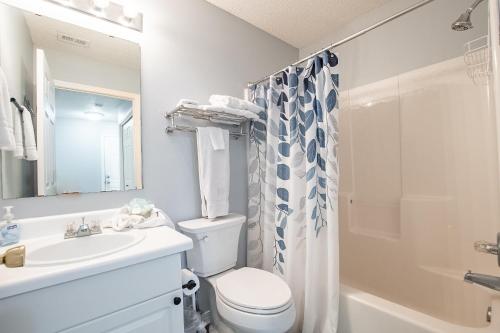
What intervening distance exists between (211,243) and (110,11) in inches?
57.1

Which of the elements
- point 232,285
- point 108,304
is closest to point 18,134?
point 108,304

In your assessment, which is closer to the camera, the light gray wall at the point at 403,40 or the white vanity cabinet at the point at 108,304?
the white vanity cabinet at the point at 108,304

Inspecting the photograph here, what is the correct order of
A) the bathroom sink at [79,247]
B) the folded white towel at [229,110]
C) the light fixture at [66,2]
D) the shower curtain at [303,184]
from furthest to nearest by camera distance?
the folded white towel at [229,110] → the shower curtain at [303,184] → the light fixture at [66,2] → the bathroom sink at [79,247]

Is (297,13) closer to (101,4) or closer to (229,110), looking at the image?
(229,110)

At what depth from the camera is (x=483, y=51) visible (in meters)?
1.31

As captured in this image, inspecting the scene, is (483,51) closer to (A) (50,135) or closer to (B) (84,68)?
(B) (84,68)

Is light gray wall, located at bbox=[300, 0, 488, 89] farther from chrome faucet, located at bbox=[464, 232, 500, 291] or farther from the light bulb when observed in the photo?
the light bulb

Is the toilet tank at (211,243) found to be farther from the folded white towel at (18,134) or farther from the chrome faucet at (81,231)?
the folded white towel at (18,134)

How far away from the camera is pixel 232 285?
1.26 meters

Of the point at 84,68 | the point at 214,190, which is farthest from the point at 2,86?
the point at 214,190

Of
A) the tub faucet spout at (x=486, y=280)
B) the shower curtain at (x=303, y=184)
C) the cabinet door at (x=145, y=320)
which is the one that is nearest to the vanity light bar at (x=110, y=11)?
the shower curtain at (x=303, y=184)

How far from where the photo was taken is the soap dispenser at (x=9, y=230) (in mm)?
917

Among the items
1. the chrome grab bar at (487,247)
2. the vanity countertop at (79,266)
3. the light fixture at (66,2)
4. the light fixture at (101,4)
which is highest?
the light fixture at (101,4)

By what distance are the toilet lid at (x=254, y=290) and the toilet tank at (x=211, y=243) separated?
109 mm
